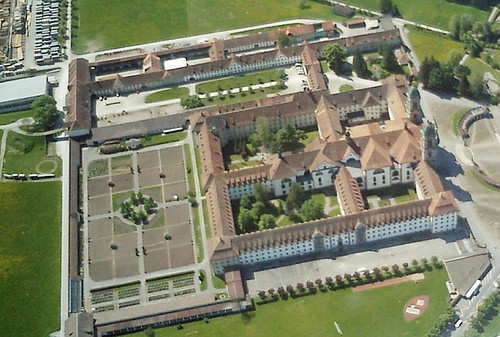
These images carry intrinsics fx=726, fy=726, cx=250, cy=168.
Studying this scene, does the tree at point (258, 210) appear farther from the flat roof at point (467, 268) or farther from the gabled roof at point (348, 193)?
the flat roof at point (467, 268)

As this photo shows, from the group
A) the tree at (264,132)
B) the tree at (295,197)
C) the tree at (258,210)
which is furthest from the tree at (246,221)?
the tree at (264,132)

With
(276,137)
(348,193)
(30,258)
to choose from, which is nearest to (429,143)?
(348,193)

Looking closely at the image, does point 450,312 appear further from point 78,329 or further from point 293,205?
point 78,329

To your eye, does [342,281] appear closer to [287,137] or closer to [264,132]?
[287,137]

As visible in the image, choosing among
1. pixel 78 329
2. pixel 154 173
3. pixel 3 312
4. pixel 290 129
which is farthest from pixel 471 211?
pixel 3 312

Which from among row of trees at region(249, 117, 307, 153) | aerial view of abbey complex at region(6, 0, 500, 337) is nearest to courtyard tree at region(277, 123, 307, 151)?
row of trees at region(249, 117, 307, 153)
